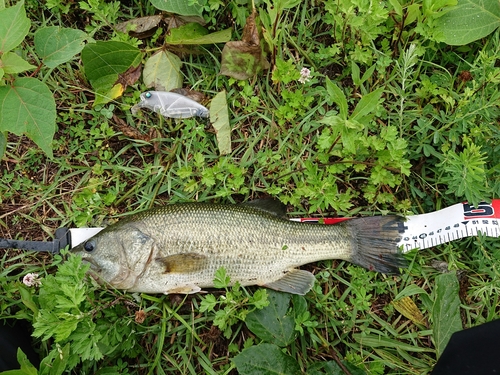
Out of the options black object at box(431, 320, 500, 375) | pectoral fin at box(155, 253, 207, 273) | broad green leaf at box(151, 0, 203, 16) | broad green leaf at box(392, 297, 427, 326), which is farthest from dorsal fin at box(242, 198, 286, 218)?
broad green leaf at box(151, 0, 203, 16)

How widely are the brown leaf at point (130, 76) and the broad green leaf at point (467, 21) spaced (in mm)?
2633

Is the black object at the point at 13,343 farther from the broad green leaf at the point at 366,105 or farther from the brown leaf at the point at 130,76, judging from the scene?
the broad green leaf at the point at 366,105

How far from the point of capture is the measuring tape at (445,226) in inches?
131

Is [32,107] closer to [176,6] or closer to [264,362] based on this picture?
[176,6]

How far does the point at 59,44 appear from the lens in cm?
320

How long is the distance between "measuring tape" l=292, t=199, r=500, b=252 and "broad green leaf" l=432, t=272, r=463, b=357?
0.33m

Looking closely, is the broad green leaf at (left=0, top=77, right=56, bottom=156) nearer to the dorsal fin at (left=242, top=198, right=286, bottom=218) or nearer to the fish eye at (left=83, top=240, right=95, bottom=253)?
the fish eye at (left=83, top=240, right=95, bottom=253)

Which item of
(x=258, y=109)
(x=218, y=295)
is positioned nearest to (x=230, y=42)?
(x=258, y=109)

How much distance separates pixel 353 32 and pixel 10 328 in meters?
3.64

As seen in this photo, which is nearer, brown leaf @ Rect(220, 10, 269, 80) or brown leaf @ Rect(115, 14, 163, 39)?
brown leaf @ Rect(220, 10, 269, 80)

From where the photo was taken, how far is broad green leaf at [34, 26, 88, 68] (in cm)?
318

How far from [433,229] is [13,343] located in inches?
132

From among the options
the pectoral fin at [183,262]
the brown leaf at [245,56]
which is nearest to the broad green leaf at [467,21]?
the brown leaf at [245,56]

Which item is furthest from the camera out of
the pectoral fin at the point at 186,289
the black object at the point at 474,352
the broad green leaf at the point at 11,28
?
the pectoral fin at the point at 186,289
